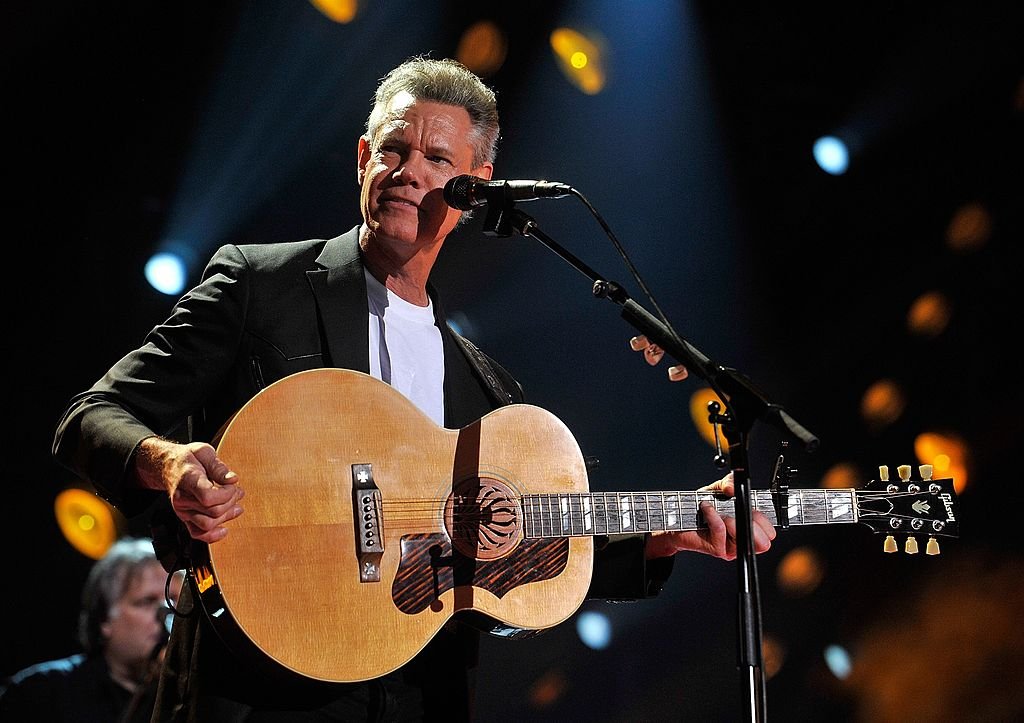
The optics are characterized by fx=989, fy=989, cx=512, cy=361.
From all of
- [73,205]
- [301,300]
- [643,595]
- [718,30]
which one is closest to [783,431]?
[643,595]

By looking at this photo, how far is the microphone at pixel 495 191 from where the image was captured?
89.6 inches

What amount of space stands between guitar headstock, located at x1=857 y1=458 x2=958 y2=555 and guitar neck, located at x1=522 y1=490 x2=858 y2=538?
59mm

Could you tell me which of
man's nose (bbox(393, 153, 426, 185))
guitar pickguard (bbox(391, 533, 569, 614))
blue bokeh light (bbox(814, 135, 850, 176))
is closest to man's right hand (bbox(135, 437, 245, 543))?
guitar pickguard (bbox(391, 533, 569, 614))

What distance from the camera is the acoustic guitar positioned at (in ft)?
6.69

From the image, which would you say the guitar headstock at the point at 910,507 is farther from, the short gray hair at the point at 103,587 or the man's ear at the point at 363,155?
the short gray hair at the point at 103,587

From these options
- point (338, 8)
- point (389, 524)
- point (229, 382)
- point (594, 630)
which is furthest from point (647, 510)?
point (338, 8)

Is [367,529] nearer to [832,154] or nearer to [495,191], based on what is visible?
[495,191]

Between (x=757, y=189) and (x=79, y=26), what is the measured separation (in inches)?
128

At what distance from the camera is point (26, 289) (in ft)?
13.0

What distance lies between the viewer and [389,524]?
7.30 ft

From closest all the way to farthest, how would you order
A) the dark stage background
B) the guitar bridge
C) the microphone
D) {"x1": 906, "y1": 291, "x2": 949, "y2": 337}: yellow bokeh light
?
the guitar bridge < the microphone < the dark stage background < {"x1": 906, "y1": 291, "x2": 949, "y2": 337}: yellow bokeh light

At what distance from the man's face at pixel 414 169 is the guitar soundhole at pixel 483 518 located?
0.75 meters

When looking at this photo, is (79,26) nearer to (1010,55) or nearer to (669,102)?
(669,102)

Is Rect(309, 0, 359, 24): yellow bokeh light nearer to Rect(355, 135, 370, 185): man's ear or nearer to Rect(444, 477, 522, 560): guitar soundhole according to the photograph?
Rect(355, 135, 370, 185): man's ear
